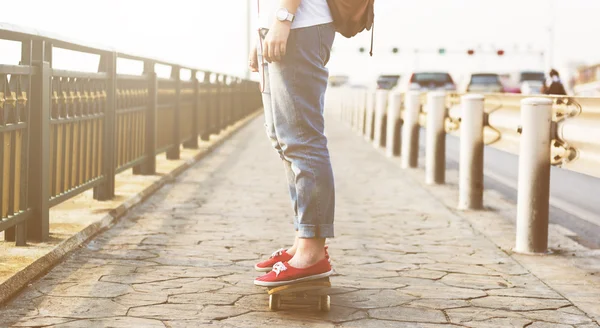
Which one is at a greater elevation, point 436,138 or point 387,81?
point 387,81

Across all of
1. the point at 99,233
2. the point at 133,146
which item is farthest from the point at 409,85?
the point at 99,233

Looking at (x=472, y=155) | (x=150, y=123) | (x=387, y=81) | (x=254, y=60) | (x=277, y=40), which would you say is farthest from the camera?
(x=387, y=81)

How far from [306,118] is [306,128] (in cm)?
4

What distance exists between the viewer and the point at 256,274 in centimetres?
517

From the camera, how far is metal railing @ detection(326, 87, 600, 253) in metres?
6.09

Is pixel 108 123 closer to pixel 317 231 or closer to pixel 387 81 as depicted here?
pixel 317 231

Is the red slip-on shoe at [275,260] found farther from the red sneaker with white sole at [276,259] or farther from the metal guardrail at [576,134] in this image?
the metal guardrail at [576,134]

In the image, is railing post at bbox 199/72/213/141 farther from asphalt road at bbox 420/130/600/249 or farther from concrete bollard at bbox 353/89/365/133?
concrete bollard at bbox 353/89/365/133

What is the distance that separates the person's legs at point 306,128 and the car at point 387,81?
47977 mm

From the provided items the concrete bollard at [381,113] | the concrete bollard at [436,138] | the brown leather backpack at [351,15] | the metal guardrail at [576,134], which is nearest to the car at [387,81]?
the concrete bollard at [381,113]

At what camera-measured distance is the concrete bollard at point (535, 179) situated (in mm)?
6082

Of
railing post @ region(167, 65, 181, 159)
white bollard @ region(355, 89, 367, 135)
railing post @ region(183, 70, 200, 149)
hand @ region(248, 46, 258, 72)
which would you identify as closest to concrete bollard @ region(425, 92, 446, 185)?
railing post @ region(167, 65, 181, 159)

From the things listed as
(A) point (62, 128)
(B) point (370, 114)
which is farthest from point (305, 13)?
(B) point (370, 114)

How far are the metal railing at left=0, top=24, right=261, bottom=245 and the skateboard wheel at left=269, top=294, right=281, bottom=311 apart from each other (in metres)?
1.65
